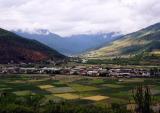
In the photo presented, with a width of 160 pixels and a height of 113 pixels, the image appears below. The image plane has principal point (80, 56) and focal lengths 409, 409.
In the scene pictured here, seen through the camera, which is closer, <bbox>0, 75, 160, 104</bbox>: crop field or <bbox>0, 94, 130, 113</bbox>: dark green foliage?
<bbox>0, 94, 130, 113</bbox>: dark green foliage

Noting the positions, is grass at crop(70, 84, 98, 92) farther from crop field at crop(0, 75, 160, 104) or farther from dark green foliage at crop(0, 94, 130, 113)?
dark green foliage at crop(0, 94, 130, 113)

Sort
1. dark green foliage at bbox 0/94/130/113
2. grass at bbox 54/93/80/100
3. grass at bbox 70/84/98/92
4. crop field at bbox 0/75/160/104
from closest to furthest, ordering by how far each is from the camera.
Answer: dark green foliage at bbox 0/94/130/113
crop field at bbox 0/75/160/104
grass at bbox 54/93/80/100
grass at bbox 70/84/98/92

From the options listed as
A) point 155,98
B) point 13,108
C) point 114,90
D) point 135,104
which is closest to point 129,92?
point 114,90

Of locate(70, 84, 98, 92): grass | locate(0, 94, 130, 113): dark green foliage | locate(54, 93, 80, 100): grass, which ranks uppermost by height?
locate(70, 84, 98, 92): grass

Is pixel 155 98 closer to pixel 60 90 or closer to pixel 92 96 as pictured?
pixel 92 96

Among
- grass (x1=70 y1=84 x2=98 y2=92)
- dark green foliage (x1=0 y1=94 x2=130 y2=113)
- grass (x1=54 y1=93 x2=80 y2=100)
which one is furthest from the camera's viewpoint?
grass (x1=70 y1=84 x2=98 y2=92)

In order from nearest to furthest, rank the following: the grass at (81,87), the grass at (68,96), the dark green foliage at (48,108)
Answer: the dark green foliage at (48,108)
the grass at (68,96)
the grass at (81,87)

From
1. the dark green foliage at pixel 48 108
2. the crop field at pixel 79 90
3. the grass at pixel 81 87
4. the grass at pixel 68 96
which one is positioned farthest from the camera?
the grass at pixel 81 87

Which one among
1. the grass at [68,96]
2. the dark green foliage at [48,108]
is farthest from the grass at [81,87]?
the dark green foliage at [48,108]

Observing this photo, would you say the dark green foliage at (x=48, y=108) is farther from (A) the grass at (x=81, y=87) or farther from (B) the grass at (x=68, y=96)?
(A) the grass at (x=81, y=87)

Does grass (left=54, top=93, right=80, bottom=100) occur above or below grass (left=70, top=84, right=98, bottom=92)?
below

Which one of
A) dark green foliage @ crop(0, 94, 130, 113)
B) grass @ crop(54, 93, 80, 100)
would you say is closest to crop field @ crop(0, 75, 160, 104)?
grass @ crop(54, 93, 80, 100)
